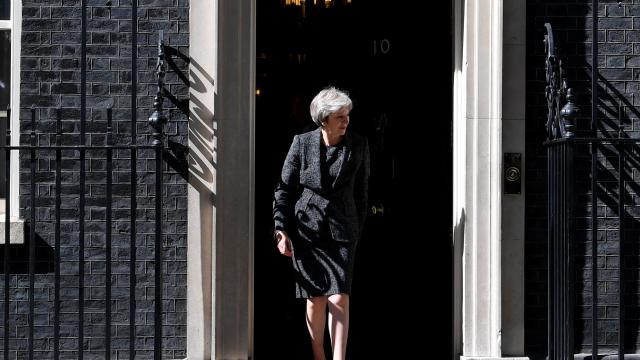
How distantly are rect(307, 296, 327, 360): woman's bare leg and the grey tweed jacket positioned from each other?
1.24 feet

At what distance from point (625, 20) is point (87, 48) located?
137 inches

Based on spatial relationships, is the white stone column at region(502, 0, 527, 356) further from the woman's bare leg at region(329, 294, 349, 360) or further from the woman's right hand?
the woman's right hand

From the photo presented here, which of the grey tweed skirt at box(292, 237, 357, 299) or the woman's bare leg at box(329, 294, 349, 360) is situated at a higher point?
the grey tweed skirt at box(292, 237, 357, 299)

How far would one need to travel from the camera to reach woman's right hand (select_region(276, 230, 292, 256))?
6.24m

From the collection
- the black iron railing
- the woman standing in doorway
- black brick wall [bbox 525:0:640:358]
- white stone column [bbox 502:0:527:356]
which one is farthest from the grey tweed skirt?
black brick wall [bbox 525:0:640:358]

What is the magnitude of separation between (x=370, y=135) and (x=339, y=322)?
215 cm

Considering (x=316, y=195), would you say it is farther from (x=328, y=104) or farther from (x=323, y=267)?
(x=328, y=104)

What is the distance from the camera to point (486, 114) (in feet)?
21.9

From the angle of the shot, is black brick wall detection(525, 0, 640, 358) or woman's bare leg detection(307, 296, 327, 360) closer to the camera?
woman's bare leg detection(307, 296, 327, 360)

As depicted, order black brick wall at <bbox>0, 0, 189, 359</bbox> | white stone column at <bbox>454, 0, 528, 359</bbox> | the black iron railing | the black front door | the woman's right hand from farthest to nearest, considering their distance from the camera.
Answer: the black front door < black brick wall at <bbox>0, 0, 189, 359</bbox> < white stone column at <bbox>454, 0, 528, 359</bbox> < the woman's right hand < the black iron railing

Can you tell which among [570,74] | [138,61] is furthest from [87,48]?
[570,74]

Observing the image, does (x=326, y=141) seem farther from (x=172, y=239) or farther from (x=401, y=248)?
(x=401, y=248)

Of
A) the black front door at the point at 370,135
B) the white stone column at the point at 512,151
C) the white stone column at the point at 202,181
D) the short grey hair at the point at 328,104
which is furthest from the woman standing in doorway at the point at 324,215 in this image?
the black front door at the point at 370,135

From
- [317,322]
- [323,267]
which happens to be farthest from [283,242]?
[317,322]
